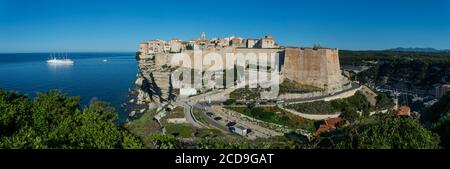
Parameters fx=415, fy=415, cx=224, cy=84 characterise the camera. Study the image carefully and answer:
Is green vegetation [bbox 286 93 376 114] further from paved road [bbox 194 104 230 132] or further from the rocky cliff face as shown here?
the rocky cliff face

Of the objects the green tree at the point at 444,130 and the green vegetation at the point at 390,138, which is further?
the green tree at the point at 444,130

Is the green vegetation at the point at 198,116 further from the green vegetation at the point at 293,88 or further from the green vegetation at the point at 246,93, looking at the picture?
the green vegetation at the point at 293,88

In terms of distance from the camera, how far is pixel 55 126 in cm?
1217

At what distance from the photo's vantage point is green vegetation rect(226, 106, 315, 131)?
23062 millimetres

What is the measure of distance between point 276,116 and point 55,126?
13.9m

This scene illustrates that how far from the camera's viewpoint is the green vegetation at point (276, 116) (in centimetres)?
2306

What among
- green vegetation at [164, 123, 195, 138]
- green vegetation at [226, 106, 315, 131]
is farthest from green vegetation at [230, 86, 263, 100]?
green vegetation at [164, 123, 195, 138]

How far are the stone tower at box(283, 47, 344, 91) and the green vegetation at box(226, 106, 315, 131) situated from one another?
312 inches

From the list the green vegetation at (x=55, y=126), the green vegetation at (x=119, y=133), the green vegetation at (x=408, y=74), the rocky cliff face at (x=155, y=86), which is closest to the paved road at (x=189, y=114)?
the green vegetation at (x=119, y=133)

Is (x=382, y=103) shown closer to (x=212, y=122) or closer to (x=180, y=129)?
(x=212, y=122)

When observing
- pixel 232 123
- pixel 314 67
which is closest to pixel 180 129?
pixel 232 123

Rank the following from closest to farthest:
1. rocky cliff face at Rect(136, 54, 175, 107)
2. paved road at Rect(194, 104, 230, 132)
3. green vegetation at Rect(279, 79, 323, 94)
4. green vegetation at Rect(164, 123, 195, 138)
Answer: green vegetation at Rect(164, 123, 195, 138), paved road at Rect(194, 104, 230, 132), green vegetation at Rect(279, 79, 323, 94), rocky cliff face at Rect(136, 54, 175, 107)

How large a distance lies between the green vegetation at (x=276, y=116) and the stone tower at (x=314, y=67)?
7919 millimetres

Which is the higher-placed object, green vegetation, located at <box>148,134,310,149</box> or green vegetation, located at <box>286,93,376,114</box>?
green vegetation, located at <box>148,134,310,149</box>
